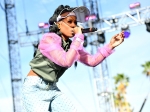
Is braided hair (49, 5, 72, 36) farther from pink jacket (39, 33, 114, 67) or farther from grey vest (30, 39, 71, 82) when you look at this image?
grey vest (30, 39, 71, 82)

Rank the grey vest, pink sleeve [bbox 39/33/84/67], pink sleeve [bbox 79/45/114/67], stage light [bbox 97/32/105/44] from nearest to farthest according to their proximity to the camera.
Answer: pink sleeve [bbox 39/33/84/67], the grey vest, pink sleeve [bbox 79/45/114/67], stage light [bbox 97/32/105/44]

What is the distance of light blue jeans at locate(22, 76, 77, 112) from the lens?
2.24 m

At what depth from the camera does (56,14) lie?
2523 millimetres

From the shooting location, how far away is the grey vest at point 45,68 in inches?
89.3

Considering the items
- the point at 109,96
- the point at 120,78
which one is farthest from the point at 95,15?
the point at 120,78

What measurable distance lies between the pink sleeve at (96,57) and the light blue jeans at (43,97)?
0.42 m

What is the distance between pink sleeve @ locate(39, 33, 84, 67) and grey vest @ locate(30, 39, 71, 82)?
5 cm

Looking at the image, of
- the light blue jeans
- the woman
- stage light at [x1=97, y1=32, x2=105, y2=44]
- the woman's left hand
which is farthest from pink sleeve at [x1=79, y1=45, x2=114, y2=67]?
stage light at [x1=97, y1=32, x2=105, y2=44]

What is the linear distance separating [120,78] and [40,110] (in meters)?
32.2

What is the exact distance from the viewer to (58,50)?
2199 mm

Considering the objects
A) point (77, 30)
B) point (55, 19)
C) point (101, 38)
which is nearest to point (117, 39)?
point (77, 30)

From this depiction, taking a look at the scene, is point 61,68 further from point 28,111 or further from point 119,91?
point 119,91

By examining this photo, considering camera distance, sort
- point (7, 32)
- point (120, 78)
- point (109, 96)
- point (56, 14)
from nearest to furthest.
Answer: point (56, 14)
point (109, 96)
point (7, 32)
point (120, 78)

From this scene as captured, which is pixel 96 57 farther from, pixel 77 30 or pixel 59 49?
pixel 59 49
